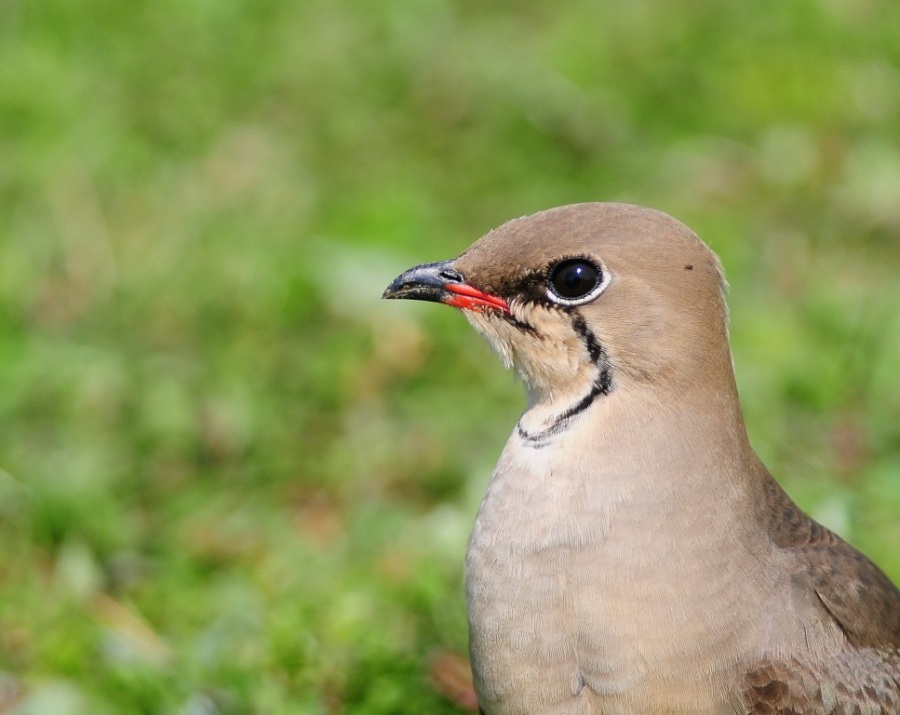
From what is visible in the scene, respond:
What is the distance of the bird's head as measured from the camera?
361 cm

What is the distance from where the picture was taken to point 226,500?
5648mm

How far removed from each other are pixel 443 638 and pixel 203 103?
4421 millimetres

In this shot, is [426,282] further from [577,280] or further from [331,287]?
[331,287]

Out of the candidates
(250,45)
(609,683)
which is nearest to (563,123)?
(250,45)

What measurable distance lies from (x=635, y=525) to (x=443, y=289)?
0.82 metres

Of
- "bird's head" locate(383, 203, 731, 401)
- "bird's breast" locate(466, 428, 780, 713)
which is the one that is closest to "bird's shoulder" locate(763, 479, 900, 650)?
"bird's breast" locate(466, 428, 780, 713)

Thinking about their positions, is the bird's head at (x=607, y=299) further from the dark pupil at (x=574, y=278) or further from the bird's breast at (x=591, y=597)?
the bird's breast at (x=591, y=597)

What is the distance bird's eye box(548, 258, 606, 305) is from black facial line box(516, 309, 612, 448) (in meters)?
0.04

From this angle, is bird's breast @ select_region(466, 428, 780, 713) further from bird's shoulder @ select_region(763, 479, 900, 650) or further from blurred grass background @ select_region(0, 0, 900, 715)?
blurred grass background @ select_region(0, 0, 900, 715)

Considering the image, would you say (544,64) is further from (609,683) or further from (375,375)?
(609,683)

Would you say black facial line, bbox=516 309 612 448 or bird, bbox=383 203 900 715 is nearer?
bird, bbox=383 203 900 715

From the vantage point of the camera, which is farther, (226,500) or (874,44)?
(874,44)

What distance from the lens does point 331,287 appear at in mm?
6727

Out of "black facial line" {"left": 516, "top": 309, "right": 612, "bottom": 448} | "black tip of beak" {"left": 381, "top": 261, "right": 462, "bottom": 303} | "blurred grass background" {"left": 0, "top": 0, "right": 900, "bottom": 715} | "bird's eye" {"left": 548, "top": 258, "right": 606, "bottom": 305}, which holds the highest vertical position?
"blurred grass background" {"left": 0, "top": 0, "right": 900, "bottom": 715}
